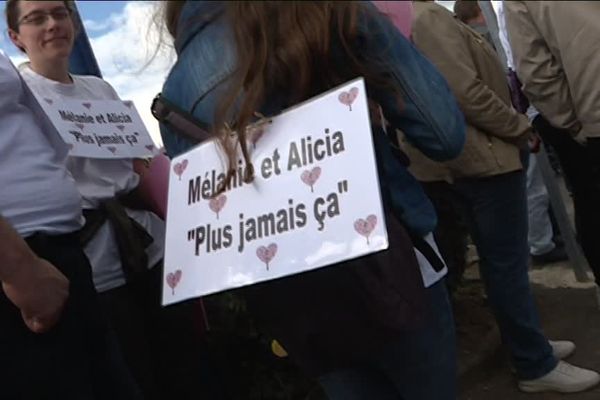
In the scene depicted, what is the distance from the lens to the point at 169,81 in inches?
65.9

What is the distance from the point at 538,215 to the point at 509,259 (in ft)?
5.25

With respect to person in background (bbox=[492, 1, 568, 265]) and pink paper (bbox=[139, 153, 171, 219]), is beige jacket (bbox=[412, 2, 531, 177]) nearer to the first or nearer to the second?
pink paper (bbox=[139, 153, 171, 219])

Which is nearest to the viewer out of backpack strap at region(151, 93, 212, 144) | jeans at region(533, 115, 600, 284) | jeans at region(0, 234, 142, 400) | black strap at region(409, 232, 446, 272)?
backpack strap at region(151, 93, 212, 144)

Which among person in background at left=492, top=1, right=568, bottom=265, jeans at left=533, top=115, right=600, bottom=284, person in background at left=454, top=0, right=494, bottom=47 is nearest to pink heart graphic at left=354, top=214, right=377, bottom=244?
jeans at left=533, top=115, right=600, bottom=284

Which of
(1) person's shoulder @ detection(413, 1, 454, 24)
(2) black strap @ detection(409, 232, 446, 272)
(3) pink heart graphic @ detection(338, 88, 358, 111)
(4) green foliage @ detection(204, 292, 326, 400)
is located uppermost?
(3) pink heart graphic @ detection(338, 88, 358, 111)

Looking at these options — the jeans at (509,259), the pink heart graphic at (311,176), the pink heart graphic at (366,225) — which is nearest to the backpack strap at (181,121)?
the pink heart graphic at (311,176)

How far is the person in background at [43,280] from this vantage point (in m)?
1.81

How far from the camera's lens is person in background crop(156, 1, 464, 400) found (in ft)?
4.84

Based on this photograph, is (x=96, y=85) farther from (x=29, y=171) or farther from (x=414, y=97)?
(x=414, y=97)

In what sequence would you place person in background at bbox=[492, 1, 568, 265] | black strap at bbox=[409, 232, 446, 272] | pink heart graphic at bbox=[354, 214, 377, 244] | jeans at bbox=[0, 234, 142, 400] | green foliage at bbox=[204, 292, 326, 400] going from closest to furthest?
pink heart graphic at bbox=[354, 214, 377, 244]
black strap at bbox=[409, 232, 446, 272]
jeans at bbox=[0, 234, 142, 400]
green foliage at bbox=[204, 292, 326, 400]
person in background at bbox=[492, 1, 568, 265]

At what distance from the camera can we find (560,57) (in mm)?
2355

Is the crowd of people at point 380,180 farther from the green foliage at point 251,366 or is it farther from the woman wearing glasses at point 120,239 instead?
the green foliage at point 251,366

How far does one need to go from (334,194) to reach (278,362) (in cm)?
196

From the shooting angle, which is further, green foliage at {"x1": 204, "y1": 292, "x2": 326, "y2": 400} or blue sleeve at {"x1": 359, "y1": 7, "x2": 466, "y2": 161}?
green foliage at {"x1": 204, "y1": 292, "x2": 326, "y2": 400}
